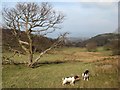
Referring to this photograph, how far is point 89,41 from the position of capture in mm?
13805

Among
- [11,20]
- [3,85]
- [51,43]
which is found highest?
[11,20]

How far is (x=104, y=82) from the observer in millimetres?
10250

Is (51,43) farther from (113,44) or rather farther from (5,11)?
(113,44)

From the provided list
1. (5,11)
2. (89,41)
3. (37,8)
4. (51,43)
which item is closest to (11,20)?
(5,11)

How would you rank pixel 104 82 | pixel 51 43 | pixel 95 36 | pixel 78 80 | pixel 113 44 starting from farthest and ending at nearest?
1. pixel 51 43
2. pixel 95 36
3. pixel 78 80
4. pixel 104 82
5. pixel 113 44

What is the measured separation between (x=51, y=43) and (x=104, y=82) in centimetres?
945

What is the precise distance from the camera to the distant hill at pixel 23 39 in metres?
19.0

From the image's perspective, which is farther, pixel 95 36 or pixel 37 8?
pixel 37 8

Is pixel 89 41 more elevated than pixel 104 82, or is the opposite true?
pixel 89 41

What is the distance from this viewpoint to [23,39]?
65.1ft

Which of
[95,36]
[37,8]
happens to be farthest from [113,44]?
[37,8]

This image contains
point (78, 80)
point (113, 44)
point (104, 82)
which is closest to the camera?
point (113, 44)

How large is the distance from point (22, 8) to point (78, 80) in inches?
351

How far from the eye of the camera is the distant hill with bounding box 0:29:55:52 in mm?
19016
